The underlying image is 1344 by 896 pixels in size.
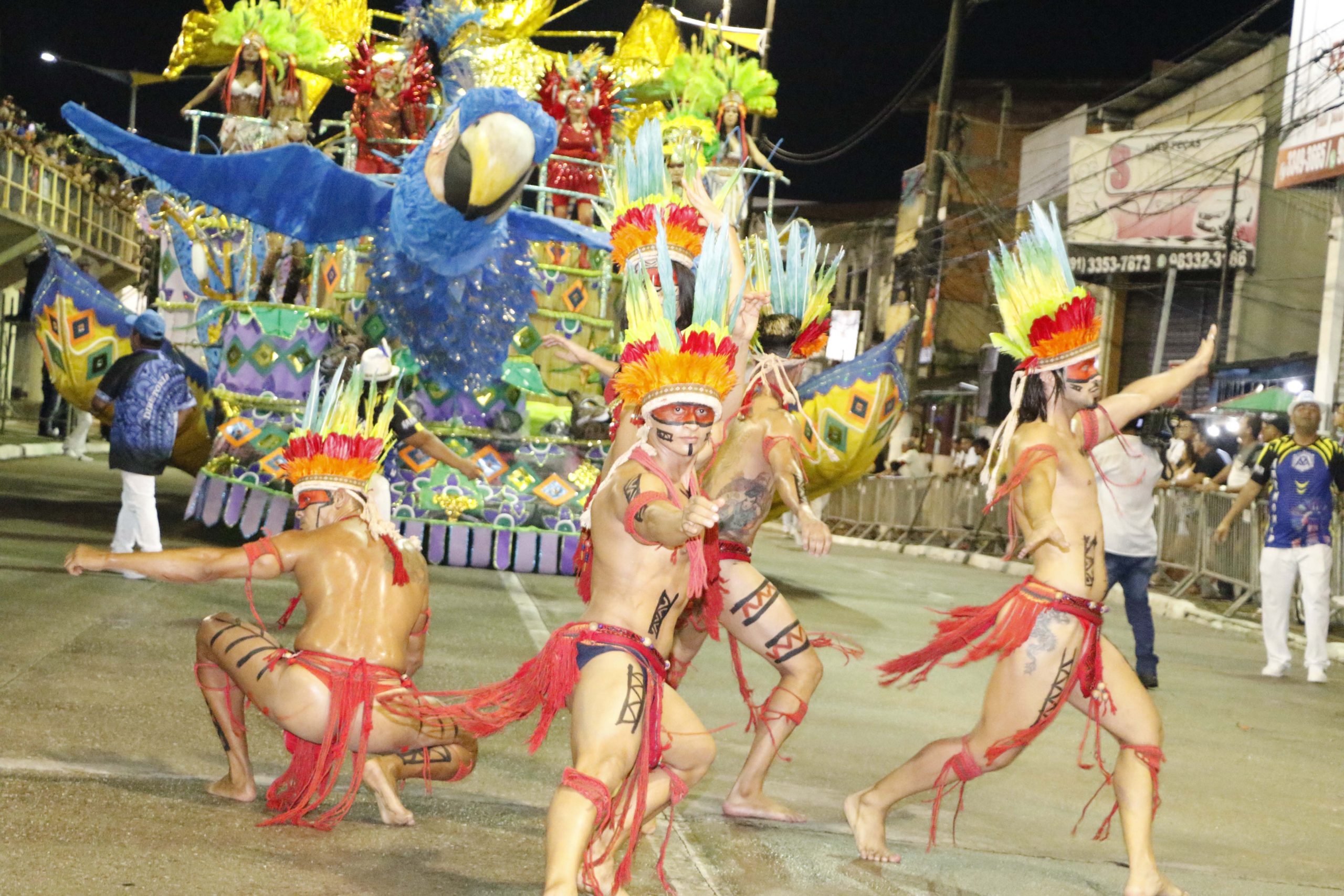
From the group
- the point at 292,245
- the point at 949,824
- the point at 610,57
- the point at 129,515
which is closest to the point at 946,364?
the point at 610,57

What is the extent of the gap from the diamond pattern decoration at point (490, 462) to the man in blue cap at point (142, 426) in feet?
8.65

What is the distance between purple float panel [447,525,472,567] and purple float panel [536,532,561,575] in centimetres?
58

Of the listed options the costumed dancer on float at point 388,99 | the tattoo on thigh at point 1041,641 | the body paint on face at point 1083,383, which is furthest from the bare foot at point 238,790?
the costumed dancer on float at point 388,99

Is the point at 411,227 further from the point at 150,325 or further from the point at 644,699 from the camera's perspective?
the point at 644,699

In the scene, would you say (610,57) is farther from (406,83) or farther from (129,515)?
(129,515)

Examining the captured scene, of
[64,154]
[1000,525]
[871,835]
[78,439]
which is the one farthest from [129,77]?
[871,835]

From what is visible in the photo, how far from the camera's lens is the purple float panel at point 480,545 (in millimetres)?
11711

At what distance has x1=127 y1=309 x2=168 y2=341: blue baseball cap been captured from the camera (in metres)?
9.75

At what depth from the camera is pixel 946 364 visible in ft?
130

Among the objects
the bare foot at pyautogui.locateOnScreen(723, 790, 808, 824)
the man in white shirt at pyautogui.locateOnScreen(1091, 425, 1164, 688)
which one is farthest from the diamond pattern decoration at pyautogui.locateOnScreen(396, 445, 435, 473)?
the bare foot at pyautogui.locateOnScreen(723, 790, 808, 824)

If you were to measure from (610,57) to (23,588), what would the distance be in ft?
27.7

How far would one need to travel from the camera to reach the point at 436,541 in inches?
460

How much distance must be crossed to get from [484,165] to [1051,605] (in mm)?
6004

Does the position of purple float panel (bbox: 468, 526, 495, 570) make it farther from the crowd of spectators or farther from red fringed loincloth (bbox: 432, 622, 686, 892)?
the crowd of spectators
